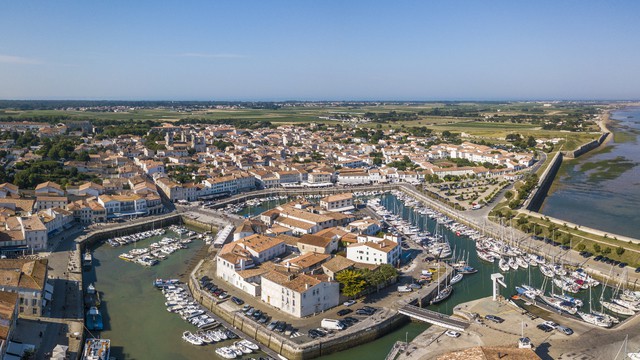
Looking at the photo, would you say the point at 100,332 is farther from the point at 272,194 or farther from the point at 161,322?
the point at 272,194

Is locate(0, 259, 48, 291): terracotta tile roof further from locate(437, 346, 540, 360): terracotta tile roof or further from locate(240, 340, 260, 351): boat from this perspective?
locate(437, 346, 540, 360): terracotta tile roof

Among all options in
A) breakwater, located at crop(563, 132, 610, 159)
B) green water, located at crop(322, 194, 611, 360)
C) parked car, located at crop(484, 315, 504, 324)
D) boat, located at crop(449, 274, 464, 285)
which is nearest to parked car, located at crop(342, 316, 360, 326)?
green water, located at crop(322, 194, 611, 360)

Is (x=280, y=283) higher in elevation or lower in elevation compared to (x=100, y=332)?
higher

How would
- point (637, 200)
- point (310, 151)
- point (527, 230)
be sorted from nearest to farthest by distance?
point (527, 230)
point (637, 200)
point (310, 151)

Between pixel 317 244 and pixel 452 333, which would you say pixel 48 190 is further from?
pixel 452 333

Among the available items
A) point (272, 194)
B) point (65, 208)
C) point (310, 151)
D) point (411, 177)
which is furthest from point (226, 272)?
point (310, 151)

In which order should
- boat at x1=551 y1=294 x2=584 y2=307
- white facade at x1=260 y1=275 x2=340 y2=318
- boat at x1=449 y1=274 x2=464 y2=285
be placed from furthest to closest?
boat at x1=449 y1=274 x2=464 y2=285, boat at x1=551 y1=294 x2=584 y2=307, white facade at x1=260 y1=275 x2=340 y2=318
